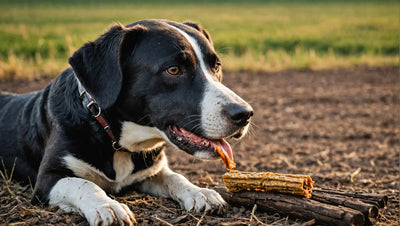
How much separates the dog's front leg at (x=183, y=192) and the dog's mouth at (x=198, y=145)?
33cm

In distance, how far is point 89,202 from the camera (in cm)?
295

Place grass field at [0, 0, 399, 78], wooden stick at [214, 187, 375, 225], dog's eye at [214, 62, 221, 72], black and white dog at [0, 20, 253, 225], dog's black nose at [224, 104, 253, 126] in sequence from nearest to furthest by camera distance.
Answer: wooden stick at [214, 187, 375, 225] → dog's black nose at [224, 104, 253, 126] → black and white dog at [0, 20, 253, 225] → dog's eye at [214, 62, 221, 72] → grass field at [0, 0, 399, 78]

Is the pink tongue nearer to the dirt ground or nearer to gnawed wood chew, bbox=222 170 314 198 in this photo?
gnawed wood chew, bbox=222 170 314 198

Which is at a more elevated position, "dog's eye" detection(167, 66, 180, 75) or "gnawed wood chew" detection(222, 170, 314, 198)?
"dog's eye" detection(167, 66, 180, 75)

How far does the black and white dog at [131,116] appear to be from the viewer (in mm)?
3057

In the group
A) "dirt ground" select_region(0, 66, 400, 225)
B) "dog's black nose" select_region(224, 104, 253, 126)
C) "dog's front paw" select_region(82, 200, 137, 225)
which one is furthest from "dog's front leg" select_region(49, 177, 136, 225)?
"dog's black nose" select_region(224, 104, 253, 126)

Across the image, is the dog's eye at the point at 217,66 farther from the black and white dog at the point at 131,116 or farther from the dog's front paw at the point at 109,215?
the dog's front paw at the point at 109,215

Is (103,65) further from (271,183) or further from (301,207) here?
(301,207)

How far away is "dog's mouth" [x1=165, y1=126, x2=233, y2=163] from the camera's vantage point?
314 cm

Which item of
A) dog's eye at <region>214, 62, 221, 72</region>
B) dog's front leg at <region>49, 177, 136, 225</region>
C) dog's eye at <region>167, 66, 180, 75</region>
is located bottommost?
dog's front leg at <region>49, 177, 136, 225</region>

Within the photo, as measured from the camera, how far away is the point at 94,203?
291 cm

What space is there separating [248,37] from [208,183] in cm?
1484

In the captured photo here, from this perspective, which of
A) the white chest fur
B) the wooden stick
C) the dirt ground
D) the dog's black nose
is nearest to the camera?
the wooden stick

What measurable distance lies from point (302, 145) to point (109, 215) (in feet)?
12.8
